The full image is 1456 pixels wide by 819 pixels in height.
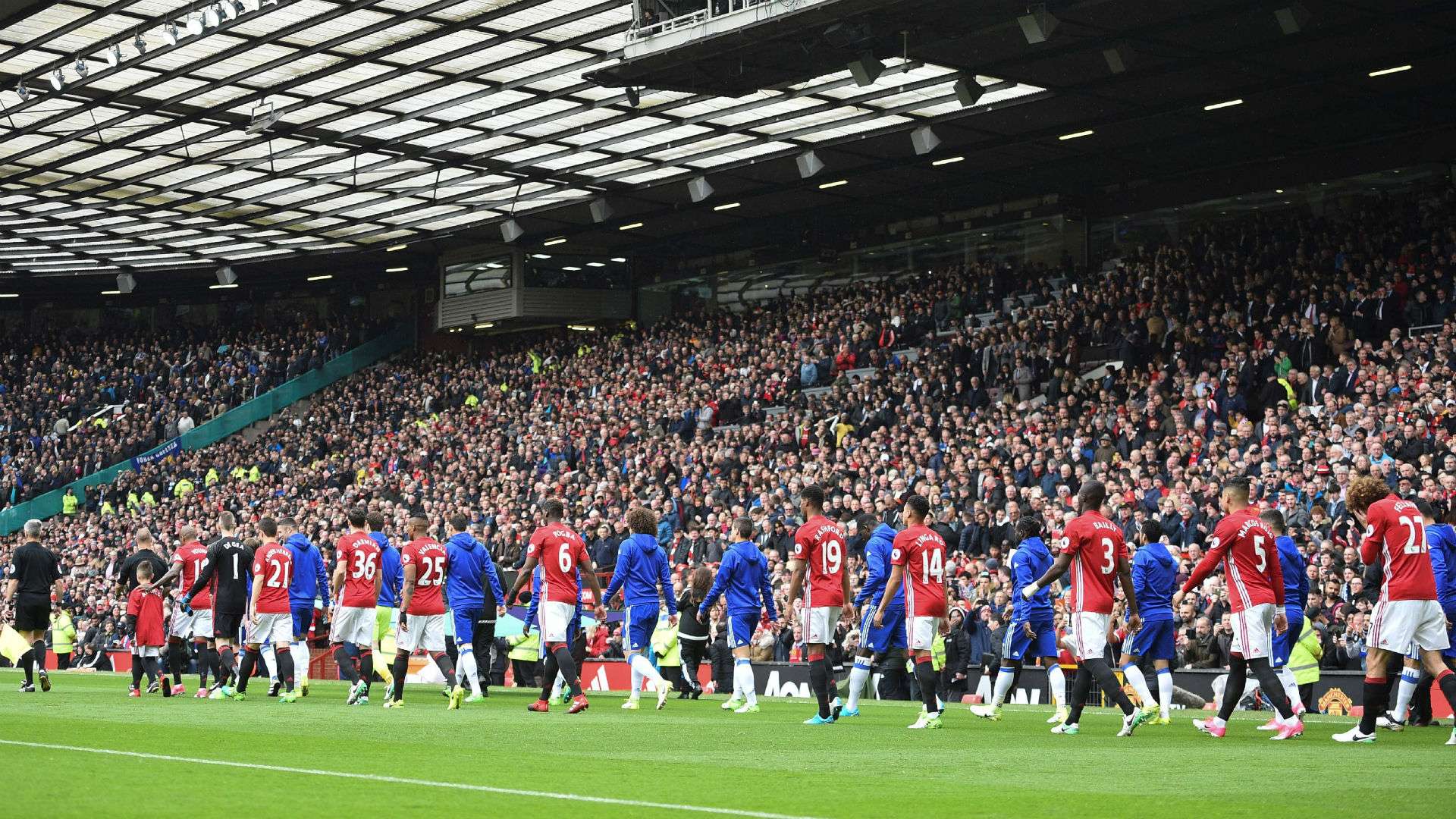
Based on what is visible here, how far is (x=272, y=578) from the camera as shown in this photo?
17.3 meters

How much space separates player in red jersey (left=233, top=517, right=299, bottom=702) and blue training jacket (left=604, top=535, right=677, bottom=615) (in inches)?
139

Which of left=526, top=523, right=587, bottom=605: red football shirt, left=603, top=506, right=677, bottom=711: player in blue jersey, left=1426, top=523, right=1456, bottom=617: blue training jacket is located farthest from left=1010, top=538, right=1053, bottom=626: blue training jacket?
left=526, top=523, right=587, bottom=605: red football shirt

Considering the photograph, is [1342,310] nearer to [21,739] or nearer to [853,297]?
[853,297]

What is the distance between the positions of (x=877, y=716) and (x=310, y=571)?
6.99m

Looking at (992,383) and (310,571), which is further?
(992,383)

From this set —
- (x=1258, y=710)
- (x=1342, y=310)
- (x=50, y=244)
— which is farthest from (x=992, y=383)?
(x=50, y=244)

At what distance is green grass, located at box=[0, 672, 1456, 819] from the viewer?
7180 millimetres

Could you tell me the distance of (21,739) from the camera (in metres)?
10.7

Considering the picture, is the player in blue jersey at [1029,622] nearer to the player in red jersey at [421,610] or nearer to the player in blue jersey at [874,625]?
the player in blue jersey at [874,625]

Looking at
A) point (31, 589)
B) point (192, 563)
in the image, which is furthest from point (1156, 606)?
point (31, 589)

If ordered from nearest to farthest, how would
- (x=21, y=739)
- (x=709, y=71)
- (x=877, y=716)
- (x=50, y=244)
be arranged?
(x=21, y=739), (x=877, y=716), (x=709, y=71), (x=50, y=244)

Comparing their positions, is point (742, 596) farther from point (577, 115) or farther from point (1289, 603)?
point (577, 115)

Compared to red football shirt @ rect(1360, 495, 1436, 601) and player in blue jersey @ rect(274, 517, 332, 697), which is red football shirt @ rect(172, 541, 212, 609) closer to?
player in blue jersey @ rect(274, 517, 332, 697)

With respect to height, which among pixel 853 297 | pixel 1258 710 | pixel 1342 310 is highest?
pixel 853 297
